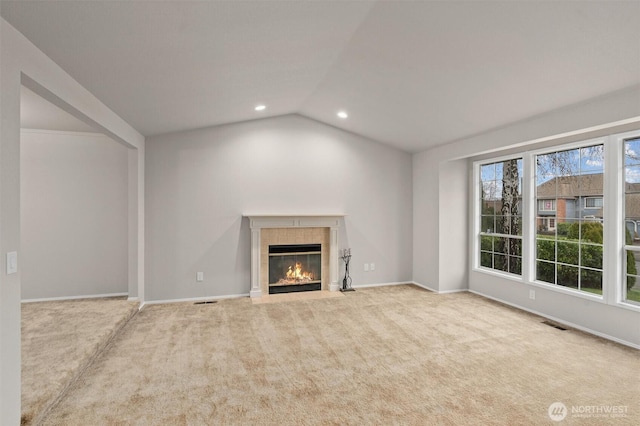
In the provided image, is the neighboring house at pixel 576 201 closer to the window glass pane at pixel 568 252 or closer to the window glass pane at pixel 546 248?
the window glass pane at pixel 546 248

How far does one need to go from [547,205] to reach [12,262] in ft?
18.0

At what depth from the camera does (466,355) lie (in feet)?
10.6

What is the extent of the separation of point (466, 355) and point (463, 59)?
112 inches

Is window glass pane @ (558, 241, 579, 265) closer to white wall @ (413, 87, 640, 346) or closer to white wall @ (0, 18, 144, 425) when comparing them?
white wall @ (413, 87, 640, 346)

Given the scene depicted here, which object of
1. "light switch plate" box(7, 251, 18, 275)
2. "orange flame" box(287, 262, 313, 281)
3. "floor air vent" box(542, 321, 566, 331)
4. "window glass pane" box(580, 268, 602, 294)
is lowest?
"floor air vent" box(542, 321, 566, 331)

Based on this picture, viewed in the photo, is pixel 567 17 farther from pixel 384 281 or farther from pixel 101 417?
pixel 384 281

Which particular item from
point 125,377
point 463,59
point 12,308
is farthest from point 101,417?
point 463,59

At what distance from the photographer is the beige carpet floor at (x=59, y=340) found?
2408 mm

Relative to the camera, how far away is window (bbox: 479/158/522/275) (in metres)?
4.95

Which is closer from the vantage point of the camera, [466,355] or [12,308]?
[12,308]

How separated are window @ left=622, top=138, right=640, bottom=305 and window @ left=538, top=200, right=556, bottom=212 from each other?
822mm

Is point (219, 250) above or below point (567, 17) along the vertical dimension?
below

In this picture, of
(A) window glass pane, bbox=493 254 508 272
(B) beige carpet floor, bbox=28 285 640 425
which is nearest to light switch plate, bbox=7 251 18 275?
(B) beige carpet floor, bbox=28 285 640 425

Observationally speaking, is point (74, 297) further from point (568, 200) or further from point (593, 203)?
point (593, 203)
